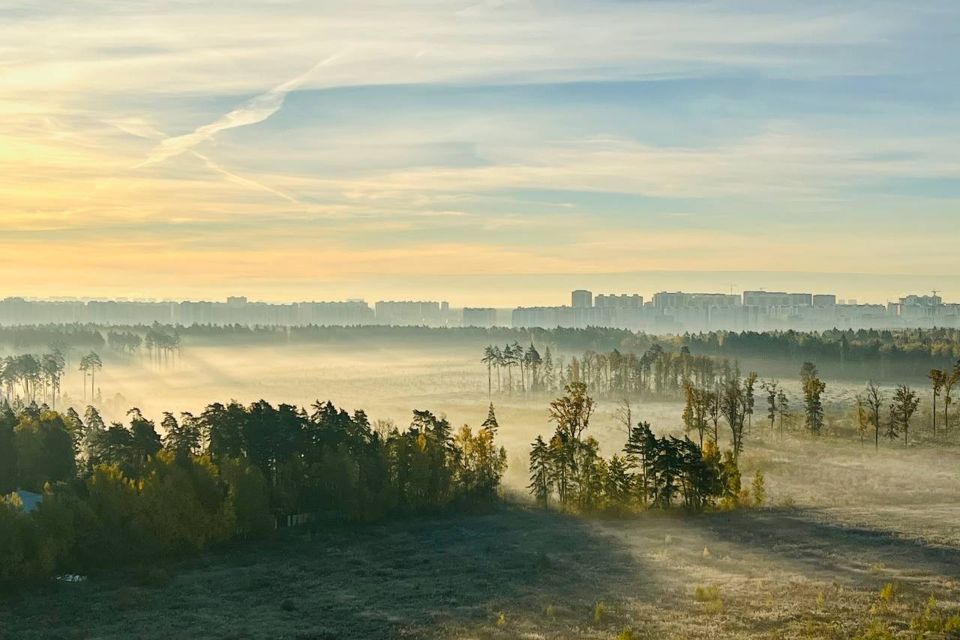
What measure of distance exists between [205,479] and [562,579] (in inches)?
1058

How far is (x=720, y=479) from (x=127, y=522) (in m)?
46.2

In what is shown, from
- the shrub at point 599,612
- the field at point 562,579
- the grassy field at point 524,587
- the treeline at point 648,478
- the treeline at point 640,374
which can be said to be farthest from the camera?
the treeline at point 640,374

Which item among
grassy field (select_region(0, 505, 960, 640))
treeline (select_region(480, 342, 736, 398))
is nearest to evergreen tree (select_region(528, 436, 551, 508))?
grassy field (select_region(0, 505, 960, 640))

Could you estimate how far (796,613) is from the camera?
44094mm

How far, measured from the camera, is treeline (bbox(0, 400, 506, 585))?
56781 mm

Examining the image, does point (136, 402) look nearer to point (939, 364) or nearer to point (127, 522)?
point (127, 522)

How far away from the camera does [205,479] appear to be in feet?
205

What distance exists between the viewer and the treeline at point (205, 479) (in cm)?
5678

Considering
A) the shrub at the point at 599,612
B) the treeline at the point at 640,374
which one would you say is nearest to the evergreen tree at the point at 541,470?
the shrub at the point at 599,612

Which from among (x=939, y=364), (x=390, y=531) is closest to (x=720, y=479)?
(x=390, y=531)

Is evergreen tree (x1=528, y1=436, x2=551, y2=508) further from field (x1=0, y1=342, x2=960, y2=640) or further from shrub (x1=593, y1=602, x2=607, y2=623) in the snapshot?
shrub (x1=593, y1=602, x2=607, y2=623)

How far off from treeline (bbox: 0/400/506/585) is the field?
2.77 m

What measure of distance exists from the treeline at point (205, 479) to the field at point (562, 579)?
9.10ft

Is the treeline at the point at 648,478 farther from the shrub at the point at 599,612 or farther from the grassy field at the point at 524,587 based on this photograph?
the shrub at the point at 599,612
